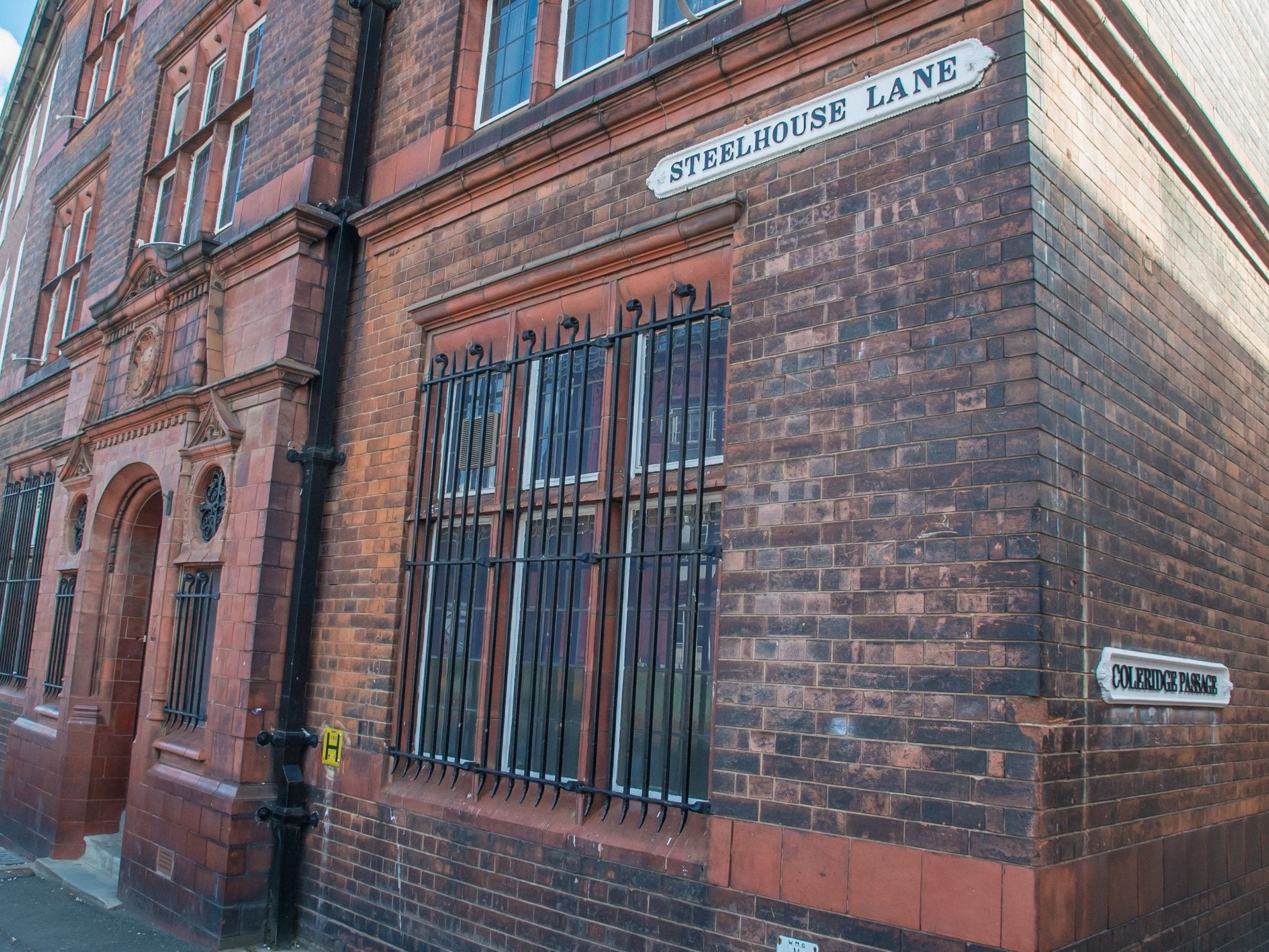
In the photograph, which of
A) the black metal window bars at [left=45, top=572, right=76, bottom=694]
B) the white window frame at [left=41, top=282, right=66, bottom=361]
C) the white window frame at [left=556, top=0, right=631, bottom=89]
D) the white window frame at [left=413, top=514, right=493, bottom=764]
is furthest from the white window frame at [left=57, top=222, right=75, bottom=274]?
the white window frame at [left=413, top=514, right=493, bottom=764]

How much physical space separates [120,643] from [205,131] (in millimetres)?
5140

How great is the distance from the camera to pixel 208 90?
10617mm

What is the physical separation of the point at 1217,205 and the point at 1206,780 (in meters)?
3.39

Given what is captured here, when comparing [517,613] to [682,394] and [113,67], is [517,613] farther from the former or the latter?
[113,67]

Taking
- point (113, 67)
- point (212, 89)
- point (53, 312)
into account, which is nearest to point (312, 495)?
point (212, 89)

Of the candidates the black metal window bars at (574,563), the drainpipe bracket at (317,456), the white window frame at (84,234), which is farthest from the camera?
the white window frame at (84,234)

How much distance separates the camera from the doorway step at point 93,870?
8.43 meters

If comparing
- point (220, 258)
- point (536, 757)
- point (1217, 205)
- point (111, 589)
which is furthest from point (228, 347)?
point (1217, 205)

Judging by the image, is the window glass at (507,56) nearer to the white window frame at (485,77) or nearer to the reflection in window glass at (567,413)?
the white window frame at (485,77)

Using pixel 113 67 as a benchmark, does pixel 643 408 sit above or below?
below

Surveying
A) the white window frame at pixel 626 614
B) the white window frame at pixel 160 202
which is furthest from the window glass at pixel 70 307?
the white window frame at pixel 626 614

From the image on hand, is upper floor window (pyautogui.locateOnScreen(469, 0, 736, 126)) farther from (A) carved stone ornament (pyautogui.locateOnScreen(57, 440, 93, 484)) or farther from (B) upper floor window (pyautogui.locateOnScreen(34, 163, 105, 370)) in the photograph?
(B) upper floor window (pyautogui.locateOnScreen(34, 163, 105, 370))

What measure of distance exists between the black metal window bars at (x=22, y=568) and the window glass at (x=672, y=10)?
9365 millimetres

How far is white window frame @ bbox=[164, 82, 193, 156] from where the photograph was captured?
424 inches
